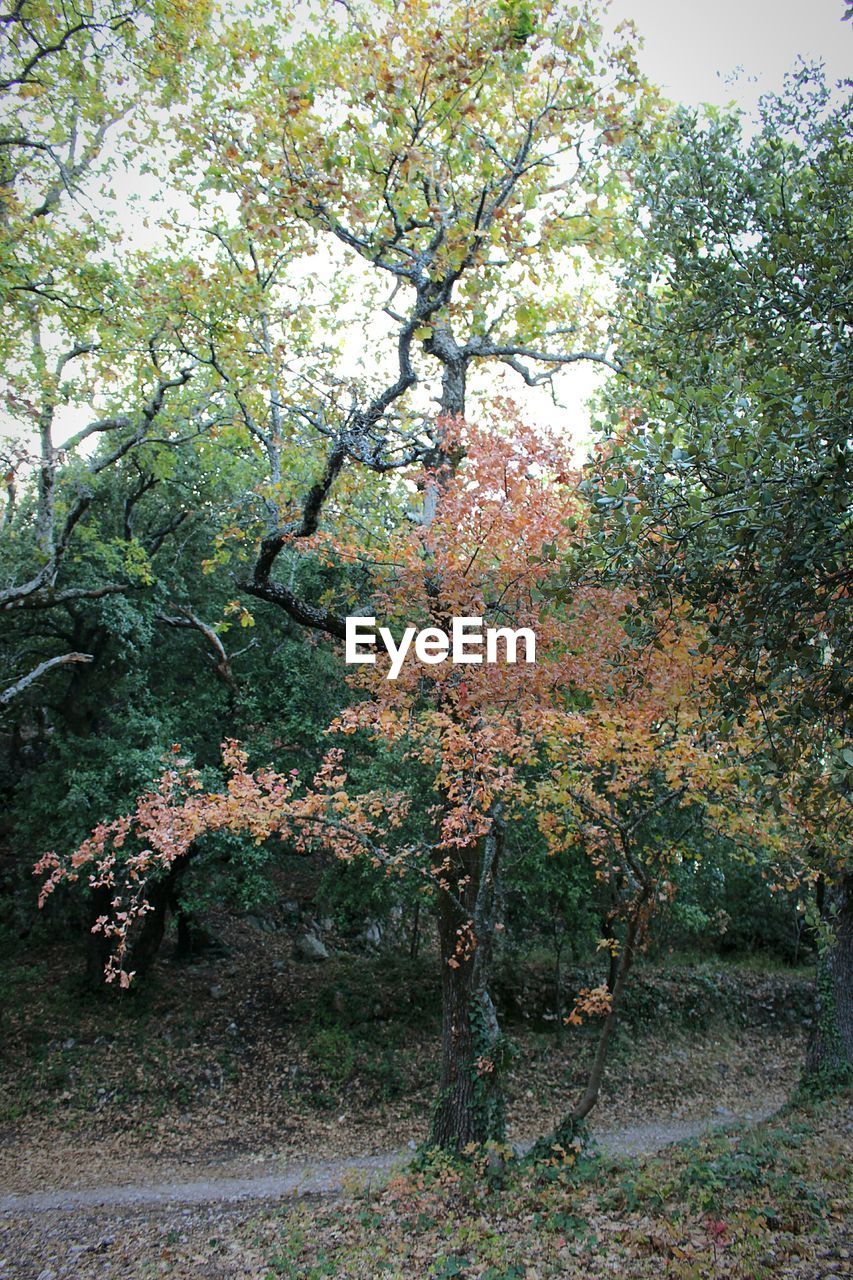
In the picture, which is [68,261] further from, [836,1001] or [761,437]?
[836,1001]

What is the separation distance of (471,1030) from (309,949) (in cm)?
960

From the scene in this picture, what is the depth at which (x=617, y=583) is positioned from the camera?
12.1 feet

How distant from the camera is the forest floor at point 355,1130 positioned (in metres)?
5.58

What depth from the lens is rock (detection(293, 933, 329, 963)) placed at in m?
16.4

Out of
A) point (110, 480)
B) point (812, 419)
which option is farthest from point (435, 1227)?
point (110, 480)

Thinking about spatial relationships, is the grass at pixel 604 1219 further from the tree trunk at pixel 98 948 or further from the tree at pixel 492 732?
the tree trunk at pixel 98 948

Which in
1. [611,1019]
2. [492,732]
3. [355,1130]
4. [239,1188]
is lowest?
[355,1130]

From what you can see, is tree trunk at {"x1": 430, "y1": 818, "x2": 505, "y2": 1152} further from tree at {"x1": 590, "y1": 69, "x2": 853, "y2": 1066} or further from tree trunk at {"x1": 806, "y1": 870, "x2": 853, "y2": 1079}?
tree trunk at {"x1": 806, "y1": 870, "x2": 853, "y2": 1079}

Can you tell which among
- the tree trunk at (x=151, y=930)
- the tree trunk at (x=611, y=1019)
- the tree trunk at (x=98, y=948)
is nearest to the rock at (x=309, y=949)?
the tree trunk at (x=151, y=930)

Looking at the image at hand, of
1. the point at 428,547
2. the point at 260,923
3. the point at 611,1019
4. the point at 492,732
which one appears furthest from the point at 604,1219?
the point at 260,923

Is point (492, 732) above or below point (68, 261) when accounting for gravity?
below

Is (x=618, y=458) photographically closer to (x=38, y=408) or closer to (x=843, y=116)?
(x=843, y=116)

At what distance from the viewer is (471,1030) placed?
7.76m

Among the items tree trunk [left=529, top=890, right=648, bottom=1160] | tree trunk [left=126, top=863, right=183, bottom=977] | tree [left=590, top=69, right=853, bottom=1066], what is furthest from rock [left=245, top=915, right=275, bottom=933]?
tree [left=590, top=69, right=853, bottom=1066]
